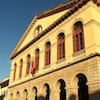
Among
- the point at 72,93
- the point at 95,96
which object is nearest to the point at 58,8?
the point at 72,93

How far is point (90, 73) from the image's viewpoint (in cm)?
1488

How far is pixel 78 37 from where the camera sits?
17594 mm

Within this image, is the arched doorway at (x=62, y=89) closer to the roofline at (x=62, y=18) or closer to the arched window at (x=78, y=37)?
the arched window at (x=78, y=37)

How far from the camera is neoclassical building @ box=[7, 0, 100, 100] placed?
15523 mm

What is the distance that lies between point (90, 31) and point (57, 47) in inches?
180

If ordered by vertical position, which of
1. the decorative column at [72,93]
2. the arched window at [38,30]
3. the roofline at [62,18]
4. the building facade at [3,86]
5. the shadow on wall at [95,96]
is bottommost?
the shadow on wall at [95,96]

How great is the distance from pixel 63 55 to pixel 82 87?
3716mm

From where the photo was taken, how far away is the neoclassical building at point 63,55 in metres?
15.5

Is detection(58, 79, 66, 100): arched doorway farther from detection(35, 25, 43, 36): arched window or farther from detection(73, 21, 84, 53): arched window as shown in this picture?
detection(35, 25, 43, 36): arched window

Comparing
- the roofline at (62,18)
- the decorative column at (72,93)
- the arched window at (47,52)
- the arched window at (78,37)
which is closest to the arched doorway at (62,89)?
the decorative column at (72,93)

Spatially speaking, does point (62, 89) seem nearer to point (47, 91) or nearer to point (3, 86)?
point (47, 91)

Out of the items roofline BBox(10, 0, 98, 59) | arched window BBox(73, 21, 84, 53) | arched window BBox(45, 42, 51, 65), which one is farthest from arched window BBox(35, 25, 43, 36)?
arched window BBox(73, 21, 84, 53)

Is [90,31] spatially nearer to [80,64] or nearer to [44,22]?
[80,64]

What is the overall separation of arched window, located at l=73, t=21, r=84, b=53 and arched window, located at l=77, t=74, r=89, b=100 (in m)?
2.40
